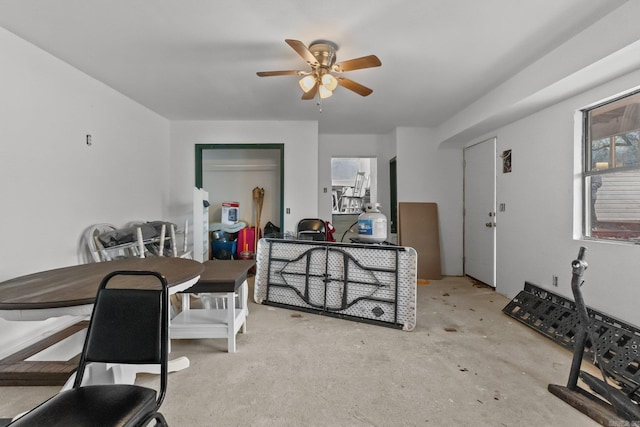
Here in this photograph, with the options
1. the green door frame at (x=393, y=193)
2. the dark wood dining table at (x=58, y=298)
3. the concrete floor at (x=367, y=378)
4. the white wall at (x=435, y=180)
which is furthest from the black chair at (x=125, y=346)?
the green door frame at (x=393, y=193)

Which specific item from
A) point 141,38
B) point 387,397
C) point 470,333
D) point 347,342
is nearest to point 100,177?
point 141,38

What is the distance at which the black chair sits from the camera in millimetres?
1126

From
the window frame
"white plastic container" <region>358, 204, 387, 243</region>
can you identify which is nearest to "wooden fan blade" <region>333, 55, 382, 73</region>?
"white plastic container" <region>358, 204, 387, 243</region>

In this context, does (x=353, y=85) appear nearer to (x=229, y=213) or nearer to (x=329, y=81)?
(x=329, y=81)

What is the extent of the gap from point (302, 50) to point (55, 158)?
8.41ft

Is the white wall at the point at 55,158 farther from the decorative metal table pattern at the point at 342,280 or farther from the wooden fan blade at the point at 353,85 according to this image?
the wooden fan blade at the point at 353,85

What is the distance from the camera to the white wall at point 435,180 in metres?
5.37

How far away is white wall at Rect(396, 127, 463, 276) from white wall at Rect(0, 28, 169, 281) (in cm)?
426

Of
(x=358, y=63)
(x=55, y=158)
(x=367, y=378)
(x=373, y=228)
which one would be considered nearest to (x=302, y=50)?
(x=358, y=63)

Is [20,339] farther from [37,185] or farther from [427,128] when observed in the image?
[427,128]

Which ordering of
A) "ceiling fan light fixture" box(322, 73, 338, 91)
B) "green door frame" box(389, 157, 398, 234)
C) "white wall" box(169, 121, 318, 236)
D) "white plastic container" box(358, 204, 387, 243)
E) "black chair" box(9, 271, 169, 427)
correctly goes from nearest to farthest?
"black chair" box(9, 271, 169, 427), "ceiling fan light fixture" box(322, 73, 338, 91), "white plastic container" box(358, 204, 387, 243), "white wall" box(169, 121, 318, 236), "green door frame" box(389, 157, 398, 234)

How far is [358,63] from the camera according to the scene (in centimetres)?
246

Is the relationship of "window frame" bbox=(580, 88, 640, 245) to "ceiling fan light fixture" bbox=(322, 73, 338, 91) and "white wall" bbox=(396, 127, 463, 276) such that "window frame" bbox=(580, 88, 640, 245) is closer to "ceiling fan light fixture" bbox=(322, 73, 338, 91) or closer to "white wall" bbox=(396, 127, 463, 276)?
"white wall" bbox=(396, 127, 463, 276)

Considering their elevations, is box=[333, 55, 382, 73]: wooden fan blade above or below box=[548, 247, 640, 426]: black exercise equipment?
above
